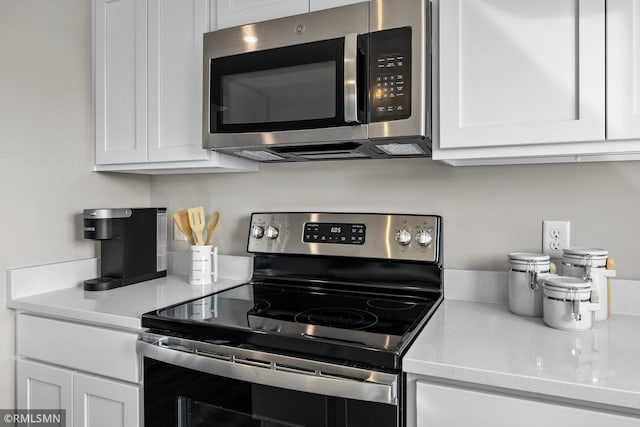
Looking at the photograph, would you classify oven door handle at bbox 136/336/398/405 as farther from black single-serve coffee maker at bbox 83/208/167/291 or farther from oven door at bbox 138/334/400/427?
black single-serve coffee maker at bbox 83/208/167/291

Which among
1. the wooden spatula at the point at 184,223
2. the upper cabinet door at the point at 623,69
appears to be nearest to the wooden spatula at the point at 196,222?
the wooden spatula at the point at 184,223

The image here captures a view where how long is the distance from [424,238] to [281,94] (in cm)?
70

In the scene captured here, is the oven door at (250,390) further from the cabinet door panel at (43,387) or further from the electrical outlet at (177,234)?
the electrical outlet at (177,234)

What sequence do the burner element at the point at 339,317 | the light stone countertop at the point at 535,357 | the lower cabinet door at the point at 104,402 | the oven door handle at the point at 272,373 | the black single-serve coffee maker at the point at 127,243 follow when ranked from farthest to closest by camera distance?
the black single-serve coffee maker at the point at 127,243 → the lower cabinet door at the point at 104,402 → the burner element at the point at 339,317 → the oven door handle at the point at 272,373 → the light stone countertop at the point at 535,357

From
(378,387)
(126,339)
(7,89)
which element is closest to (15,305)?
(126,339)

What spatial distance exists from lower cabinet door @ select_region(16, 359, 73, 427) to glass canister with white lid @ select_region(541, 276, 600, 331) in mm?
1514

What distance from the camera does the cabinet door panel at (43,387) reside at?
1.38 metres

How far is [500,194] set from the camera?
56.2 inches

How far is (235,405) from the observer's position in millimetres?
1070

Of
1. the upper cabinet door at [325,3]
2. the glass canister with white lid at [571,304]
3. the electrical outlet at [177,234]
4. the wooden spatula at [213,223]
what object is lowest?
the glass canister with white lid at [571,304]

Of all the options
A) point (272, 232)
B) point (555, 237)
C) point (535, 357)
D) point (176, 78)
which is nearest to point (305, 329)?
point (535, 357)

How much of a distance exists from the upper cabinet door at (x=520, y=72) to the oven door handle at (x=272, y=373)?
2.27 feet

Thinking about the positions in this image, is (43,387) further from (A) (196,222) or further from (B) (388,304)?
(B) (388,304)

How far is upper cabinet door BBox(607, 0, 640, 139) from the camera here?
1.00m
